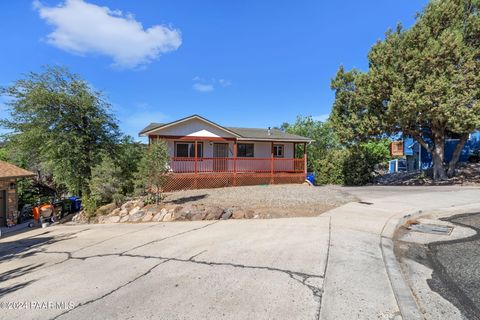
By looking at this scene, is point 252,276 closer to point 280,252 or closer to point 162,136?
point 280,252

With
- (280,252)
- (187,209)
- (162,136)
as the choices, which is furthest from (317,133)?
(280,252)

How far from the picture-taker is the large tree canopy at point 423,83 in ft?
46.6

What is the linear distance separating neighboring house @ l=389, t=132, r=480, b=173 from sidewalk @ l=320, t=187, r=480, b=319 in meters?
16.9

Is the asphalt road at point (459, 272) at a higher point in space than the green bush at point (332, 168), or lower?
lower

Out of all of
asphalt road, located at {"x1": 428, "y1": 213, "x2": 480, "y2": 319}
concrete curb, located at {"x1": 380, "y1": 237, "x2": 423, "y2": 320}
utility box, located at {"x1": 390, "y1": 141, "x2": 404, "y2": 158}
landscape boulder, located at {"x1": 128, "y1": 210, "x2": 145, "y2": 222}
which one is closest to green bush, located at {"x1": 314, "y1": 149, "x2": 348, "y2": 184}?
utility box, located at {"x1": 390, "y1": 141, "x2": 404, "y2": 158}

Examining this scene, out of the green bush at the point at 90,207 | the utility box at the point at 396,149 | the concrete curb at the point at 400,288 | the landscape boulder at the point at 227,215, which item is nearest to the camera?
the concrete curb at the point at 400,288

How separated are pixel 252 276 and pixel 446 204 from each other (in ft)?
30.8

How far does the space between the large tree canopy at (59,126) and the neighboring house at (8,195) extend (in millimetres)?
1044

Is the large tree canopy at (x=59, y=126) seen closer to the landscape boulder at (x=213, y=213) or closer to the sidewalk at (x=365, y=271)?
the landscape boulder at (x=213, y=213)

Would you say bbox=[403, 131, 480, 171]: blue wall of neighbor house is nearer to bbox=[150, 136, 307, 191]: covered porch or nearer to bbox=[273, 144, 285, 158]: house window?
bbox=[273, 144, 285, 158]: house window

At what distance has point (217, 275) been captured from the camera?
13.3ft

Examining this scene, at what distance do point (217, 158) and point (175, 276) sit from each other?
12323 millimetres

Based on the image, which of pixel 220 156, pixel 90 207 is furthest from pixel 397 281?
pixel 220 156

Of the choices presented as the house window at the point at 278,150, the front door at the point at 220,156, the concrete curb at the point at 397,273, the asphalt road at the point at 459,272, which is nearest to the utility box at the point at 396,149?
the house window at the point at 278,150
